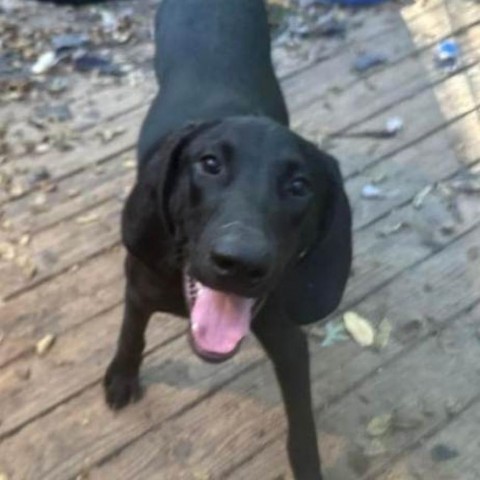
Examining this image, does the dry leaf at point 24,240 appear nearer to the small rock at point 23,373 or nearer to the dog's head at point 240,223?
the small rock at point 23,373

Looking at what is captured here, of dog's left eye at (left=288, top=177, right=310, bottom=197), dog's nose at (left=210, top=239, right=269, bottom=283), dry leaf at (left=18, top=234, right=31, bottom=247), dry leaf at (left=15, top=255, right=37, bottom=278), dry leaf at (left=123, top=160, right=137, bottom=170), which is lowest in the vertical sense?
dry leaf at (left=18, top=234, right=31, bottom=247)

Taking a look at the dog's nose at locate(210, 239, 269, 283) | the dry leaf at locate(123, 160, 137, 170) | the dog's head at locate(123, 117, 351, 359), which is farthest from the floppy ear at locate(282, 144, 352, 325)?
the dry leaf at locate(123, 160, 137, 170)

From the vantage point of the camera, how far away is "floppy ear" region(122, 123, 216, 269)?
7.30 feet

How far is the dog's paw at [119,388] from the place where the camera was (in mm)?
2758

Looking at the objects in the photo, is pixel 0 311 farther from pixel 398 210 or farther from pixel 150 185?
pixel 398 210

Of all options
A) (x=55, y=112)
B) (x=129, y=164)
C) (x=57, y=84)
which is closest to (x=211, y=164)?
(x=129, y=164)

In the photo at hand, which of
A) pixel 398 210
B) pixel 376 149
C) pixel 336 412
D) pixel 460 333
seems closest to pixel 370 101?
pixel 376 149

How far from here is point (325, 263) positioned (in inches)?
92.3

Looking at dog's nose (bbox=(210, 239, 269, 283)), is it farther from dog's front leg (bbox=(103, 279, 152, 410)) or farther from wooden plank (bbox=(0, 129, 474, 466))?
wooden plank (bbox=(0, 129, 474, 466))

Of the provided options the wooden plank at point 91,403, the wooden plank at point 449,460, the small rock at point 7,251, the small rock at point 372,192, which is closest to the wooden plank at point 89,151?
the small rock at point 7,251

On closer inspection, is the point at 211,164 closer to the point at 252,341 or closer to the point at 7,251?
the point at 252,341

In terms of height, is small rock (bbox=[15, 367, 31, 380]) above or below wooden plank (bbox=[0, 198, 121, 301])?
below

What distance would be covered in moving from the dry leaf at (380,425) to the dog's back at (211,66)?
2.49 ft

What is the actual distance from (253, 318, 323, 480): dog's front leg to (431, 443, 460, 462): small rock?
0.32 metres
